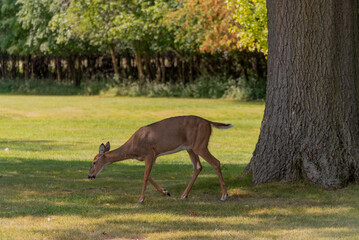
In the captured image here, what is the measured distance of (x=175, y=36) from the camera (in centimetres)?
3847

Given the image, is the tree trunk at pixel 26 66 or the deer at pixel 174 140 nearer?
the deer at pixel 174 140

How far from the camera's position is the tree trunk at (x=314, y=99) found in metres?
9.99

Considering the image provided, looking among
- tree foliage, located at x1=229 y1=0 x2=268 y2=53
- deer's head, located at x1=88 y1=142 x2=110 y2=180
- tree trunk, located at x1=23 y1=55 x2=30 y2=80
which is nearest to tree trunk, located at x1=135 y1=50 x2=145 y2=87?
tree trunk, located at x1=23 y1=55 x2=30 y2=80

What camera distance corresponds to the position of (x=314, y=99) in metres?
10.1

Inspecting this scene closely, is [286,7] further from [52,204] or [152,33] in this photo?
[152,33]

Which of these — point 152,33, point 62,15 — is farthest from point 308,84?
point 62,15

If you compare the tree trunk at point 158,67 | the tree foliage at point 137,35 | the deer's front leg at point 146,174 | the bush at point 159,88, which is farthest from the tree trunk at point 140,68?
the deer's front leg at point 146,174

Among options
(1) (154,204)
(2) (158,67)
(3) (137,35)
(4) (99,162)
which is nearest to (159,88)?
(2) (158,67)

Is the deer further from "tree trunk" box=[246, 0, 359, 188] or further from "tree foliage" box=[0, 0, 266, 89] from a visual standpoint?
"tree foliage" box=[0, 0, 266, 89]

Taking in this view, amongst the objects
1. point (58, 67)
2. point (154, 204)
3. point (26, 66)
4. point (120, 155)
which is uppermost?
point (26, 66)

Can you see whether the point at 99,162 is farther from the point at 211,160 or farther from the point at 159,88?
the point at 159,88

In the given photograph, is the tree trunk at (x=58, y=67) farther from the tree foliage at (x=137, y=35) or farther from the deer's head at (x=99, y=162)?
the deer's head at (x=99, y=162)

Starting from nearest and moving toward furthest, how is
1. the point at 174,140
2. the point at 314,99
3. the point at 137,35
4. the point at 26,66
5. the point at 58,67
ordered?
the point at 174,140 → the point at 314,99 → the point at 137,35 → the point at 58,67 → the point at 26,66

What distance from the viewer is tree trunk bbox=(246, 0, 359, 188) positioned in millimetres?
9992
